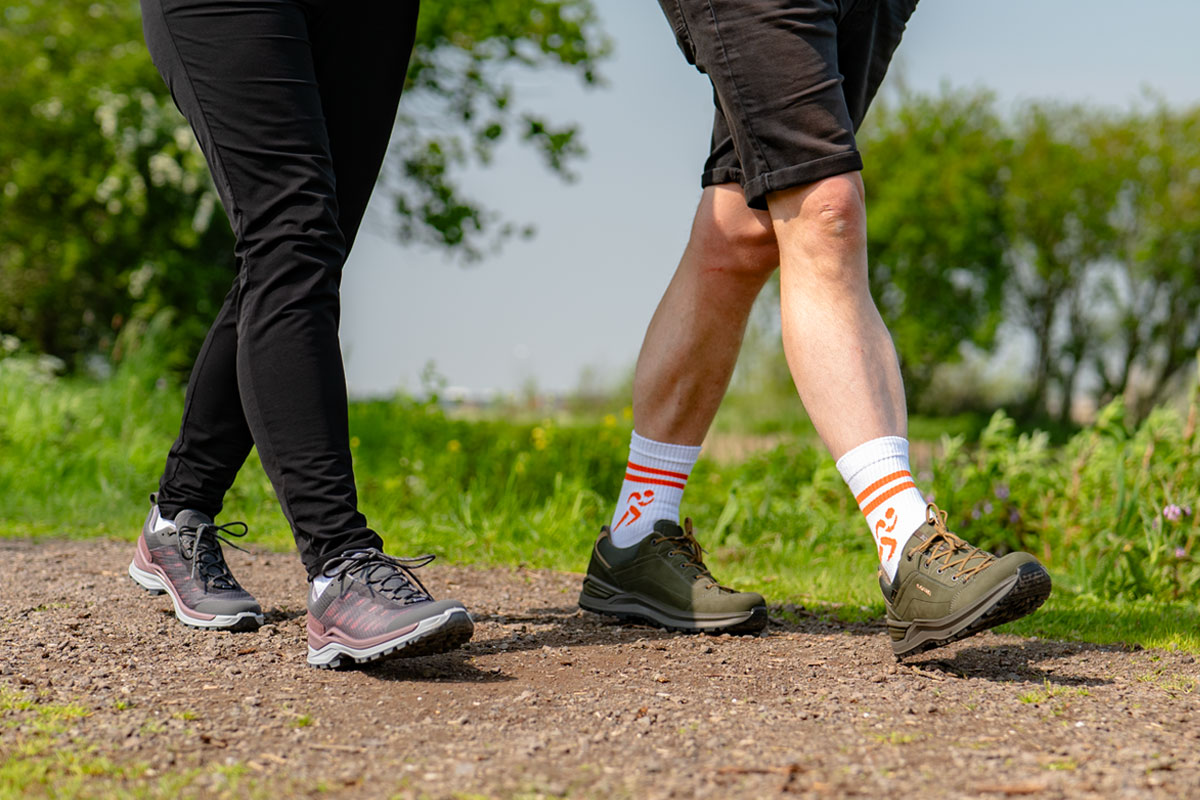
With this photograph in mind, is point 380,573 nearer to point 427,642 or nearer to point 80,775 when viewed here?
point 427,642

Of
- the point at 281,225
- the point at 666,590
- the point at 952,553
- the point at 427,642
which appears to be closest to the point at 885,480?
the point at 952,553

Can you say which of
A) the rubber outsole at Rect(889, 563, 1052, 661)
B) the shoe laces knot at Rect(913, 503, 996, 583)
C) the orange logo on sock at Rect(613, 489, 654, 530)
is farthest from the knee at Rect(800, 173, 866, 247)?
the orange logo on sock at Rect(613, 489, 654, 530)

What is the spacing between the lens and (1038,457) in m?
4.31

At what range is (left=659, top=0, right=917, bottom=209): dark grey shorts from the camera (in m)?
2.08

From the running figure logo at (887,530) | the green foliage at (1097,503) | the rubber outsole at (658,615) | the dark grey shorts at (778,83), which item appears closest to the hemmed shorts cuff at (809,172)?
the dark grey shorts at (778,83)

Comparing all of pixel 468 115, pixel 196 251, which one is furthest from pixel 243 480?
pixel 196 251

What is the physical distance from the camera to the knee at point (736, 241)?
98.0 inches

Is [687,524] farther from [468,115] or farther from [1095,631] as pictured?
[468,115]

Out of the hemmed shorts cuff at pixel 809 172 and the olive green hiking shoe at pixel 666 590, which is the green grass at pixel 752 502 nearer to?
the olive green hiking shoe at pixel 666 590

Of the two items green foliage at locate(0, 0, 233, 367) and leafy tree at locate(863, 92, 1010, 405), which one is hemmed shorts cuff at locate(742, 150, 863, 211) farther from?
leafy tree at locate(863, 92, 1010, 405)

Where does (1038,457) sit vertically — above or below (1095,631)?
above

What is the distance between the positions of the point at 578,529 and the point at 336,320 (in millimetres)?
2023

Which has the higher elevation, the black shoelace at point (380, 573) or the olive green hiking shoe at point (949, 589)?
the olive green hiking shoe at point (949, 589)

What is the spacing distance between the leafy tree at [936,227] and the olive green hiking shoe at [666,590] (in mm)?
16543
